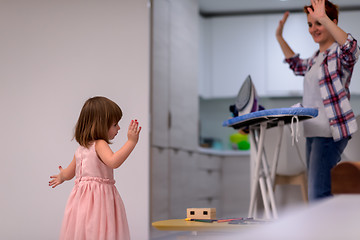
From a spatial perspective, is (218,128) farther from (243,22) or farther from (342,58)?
(342,58)

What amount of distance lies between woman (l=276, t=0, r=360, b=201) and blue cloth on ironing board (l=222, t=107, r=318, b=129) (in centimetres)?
12

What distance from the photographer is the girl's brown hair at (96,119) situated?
179 centimetres

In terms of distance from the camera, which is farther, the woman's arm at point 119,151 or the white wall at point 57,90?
the white wall at point 57,90

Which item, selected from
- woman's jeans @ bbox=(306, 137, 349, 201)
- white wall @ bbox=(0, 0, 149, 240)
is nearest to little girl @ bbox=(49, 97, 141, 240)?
woman's jeans @ bbox=(306, 137, 349, 201)

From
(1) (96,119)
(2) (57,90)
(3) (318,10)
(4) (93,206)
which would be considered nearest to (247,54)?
(2) (57,90)

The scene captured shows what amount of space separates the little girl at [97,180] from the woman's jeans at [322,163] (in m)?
0.87

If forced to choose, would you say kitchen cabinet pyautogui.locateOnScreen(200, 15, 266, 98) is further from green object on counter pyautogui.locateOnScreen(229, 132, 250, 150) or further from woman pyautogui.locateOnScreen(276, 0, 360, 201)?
woman pyautogui.locateOnScreen(276, 0, 360, 201)

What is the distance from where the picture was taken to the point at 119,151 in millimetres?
1710

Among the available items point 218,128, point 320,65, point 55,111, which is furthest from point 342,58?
point 218,128

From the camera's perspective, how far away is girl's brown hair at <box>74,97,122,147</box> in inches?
70.6

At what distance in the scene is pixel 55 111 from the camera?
2.85 m

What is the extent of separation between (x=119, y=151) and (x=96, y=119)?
0.56 feet

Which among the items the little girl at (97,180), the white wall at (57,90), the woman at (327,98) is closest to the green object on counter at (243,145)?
the white wall at (57,90)

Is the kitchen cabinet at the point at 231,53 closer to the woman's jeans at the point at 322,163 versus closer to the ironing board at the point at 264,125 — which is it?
the ironing board at the point at 264,125
